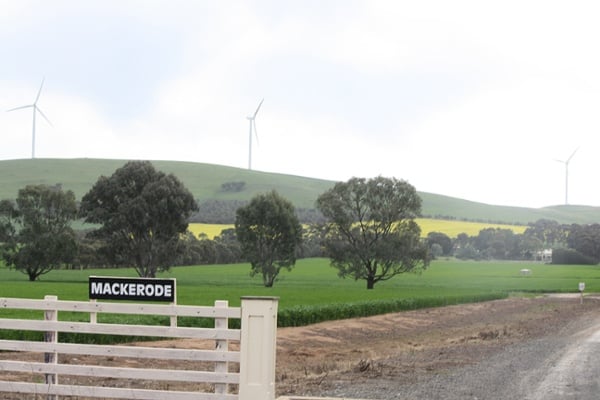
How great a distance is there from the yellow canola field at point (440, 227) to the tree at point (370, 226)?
42.4 meters

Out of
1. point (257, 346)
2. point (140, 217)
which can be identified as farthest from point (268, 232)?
point (257, 346)

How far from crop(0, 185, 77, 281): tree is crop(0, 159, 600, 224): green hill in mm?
54796

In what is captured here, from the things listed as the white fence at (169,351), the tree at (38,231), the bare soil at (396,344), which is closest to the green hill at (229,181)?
the tree at (38,231)

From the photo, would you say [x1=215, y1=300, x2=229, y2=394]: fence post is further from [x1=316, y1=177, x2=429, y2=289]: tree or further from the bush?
the bush

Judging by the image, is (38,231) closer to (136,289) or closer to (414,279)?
(414,279)

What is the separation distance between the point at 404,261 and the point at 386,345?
183 ft

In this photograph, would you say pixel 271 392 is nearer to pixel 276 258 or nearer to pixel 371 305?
pixel 371 305

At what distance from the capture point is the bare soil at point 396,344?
1894 cm

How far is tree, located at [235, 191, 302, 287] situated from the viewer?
3445 inches

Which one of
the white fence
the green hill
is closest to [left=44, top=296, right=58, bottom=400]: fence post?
the white fence

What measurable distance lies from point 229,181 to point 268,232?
269 feet

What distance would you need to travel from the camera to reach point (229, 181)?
170 m

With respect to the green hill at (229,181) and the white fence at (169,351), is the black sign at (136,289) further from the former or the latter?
the green hill at (229,181)

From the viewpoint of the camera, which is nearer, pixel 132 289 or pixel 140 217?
pixel 132 289
